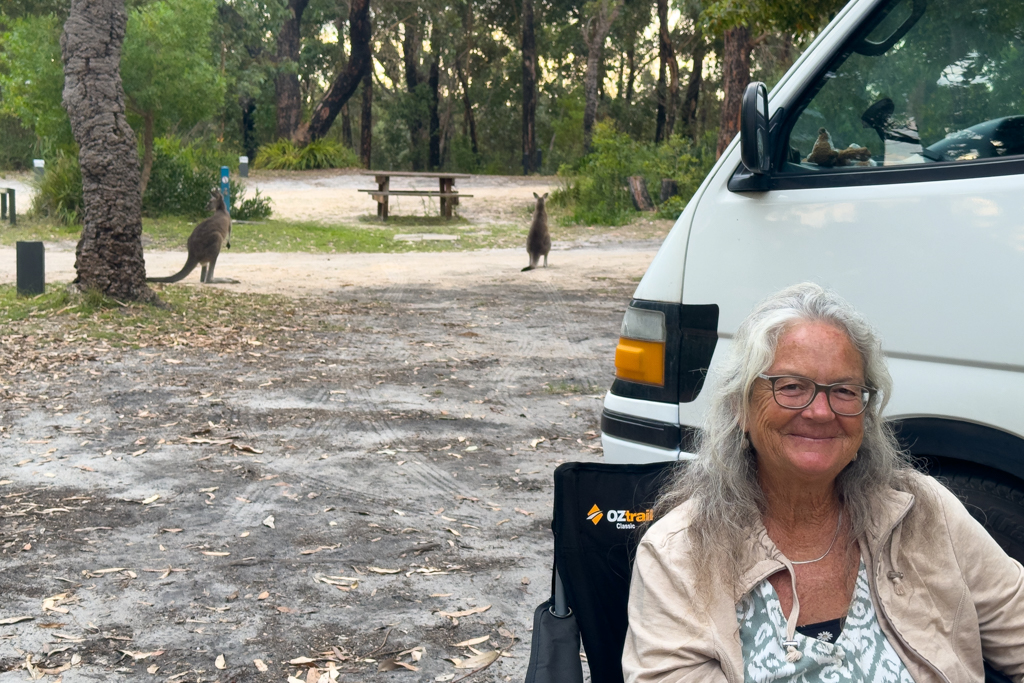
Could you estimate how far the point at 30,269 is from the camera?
11523 mm

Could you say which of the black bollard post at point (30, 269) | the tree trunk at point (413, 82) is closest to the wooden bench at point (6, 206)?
the black bollard post at point (30, 269)

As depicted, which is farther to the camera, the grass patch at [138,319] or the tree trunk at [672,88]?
the tree trunk at [672,88]

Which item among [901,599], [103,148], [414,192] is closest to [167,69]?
[414,192]

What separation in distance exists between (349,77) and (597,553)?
35.1 m

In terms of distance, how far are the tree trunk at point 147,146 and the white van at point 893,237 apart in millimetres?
18820

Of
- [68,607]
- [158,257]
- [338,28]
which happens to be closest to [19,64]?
[158,257]

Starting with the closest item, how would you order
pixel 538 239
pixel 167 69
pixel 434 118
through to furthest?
pixel 538 239 < pixel 167 69 < pixel 434 118

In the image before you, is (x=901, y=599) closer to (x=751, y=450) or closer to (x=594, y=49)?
(x=751, y=450)

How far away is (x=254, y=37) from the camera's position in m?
36.0

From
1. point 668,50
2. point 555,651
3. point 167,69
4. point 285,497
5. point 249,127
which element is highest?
point 668,50

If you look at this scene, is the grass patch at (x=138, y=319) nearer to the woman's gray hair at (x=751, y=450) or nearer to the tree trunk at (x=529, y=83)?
the woman's gray hair at (x=751, y=450)

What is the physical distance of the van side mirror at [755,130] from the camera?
9.82ft

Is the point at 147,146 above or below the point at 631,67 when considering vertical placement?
below

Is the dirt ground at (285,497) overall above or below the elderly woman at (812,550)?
below
